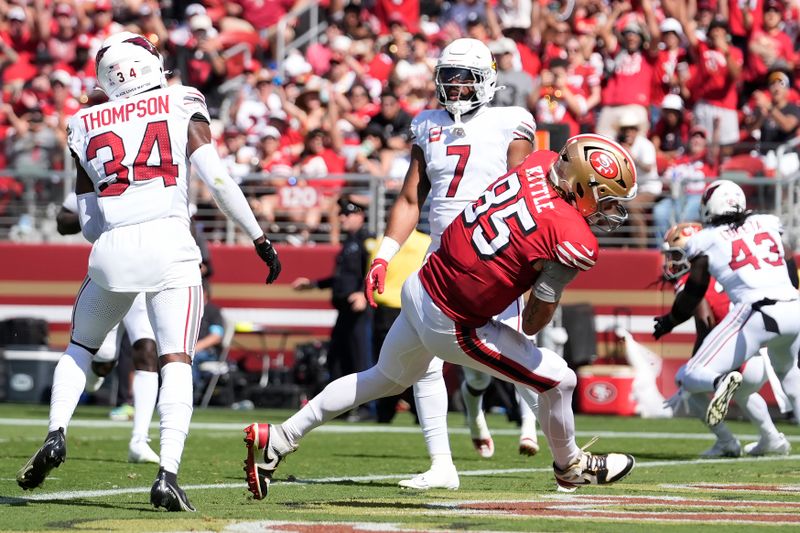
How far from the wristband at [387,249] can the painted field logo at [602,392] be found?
28.4 feet

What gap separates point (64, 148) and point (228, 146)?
1.99 meters

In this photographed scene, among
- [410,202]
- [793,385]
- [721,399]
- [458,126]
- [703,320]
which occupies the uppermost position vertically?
[458,126]

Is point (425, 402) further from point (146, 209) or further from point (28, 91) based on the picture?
point (28, 91)

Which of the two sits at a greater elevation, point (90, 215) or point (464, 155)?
point (464, 155)

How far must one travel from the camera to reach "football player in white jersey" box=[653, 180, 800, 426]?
32.2 feet

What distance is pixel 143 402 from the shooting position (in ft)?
29.3

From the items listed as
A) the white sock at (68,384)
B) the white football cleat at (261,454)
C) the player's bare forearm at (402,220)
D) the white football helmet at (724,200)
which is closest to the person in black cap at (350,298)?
the white football helmet at (724,200)

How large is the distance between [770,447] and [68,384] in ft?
17.7

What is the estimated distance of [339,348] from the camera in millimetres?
14750

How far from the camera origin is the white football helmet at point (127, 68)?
258 inches

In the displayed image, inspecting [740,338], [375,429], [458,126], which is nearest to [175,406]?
[458,126]

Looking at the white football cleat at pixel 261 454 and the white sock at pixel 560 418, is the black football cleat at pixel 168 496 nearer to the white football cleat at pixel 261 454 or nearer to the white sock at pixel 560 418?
the white football cleat at pixel 261 454

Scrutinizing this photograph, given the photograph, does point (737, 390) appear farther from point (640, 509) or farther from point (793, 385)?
point (640, 509)

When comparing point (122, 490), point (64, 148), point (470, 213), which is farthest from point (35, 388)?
point (470, 213)
